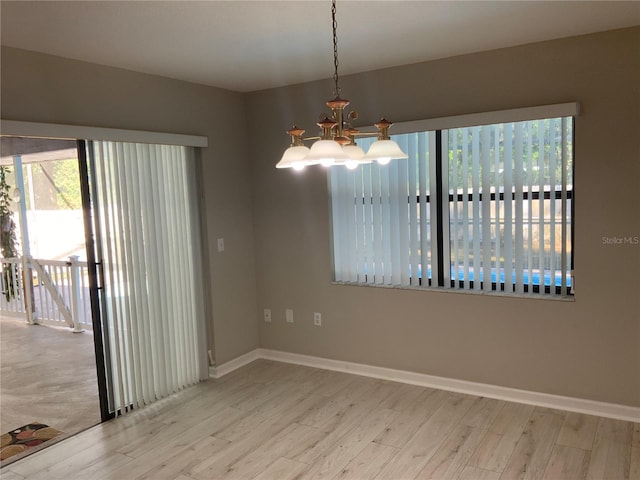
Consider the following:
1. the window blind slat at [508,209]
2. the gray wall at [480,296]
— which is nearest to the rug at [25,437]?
the gray wall at [480,296]

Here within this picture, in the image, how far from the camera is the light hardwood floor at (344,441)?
2.78 metres

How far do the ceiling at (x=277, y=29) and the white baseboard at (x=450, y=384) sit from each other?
2.42 meters

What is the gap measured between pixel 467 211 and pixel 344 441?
6.06ft

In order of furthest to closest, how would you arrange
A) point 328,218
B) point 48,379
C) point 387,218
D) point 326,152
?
point 48,379
point 328,218
point 387,218
point 326,152

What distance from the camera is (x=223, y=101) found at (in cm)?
432

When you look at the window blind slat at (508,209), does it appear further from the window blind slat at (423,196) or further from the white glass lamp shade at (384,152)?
the white glass lamp shade at (384,152)

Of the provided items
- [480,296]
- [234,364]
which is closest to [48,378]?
[234,364]

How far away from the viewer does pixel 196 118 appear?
4043 mm

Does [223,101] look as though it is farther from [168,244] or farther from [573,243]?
[573,243]

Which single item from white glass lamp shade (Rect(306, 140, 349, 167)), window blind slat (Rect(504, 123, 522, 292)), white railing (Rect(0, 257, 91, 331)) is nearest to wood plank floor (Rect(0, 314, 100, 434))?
white railing (Rect(0, 257, 91, 331))

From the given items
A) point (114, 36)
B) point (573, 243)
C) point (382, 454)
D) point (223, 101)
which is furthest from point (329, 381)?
point (114, 36)

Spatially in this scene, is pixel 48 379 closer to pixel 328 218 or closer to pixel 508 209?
pixel 328 218

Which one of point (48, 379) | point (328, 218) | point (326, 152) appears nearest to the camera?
point (326, 152)

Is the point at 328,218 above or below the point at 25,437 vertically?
above
